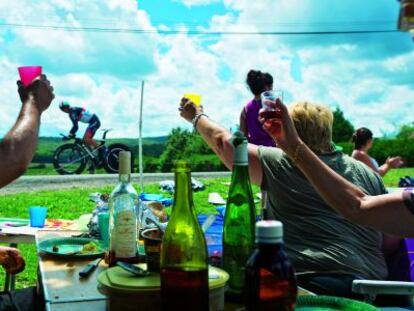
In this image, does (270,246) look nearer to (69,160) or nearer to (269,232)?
(269,232)

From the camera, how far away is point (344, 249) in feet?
7.04

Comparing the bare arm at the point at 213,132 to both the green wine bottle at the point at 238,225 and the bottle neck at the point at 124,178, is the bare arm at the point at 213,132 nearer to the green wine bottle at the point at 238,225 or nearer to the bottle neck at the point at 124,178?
the bottle neck at the point at 124,178

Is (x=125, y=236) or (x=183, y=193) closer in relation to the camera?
(x=183, y=193)

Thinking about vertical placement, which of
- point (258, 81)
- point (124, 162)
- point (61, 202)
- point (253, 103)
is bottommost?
point (61, 202)

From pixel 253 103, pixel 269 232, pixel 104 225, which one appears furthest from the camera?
pixel 253 103

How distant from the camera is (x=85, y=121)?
1241cm

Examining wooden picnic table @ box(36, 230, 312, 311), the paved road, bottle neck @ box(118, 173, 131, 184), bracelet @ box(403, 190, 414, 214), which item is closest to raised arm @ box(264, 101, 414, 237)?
bracelet @ box(403, 190, 414, 214)

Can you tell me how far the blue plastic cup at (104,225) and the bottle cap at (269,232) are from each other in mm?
1321

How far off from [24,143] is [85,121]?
10667 mm

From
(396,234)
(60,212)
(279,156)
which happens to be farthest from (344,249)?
(60,212)

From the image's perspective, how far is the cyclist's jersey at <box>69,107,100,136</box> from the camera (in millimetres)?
12188

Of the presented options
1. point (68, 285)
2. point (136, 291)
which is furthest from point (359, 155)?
point (136, 291)

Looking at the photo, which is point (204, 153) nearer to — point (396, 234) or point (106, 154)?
point (106, 154)

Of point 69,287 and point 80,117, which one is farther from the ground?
point 80,117
